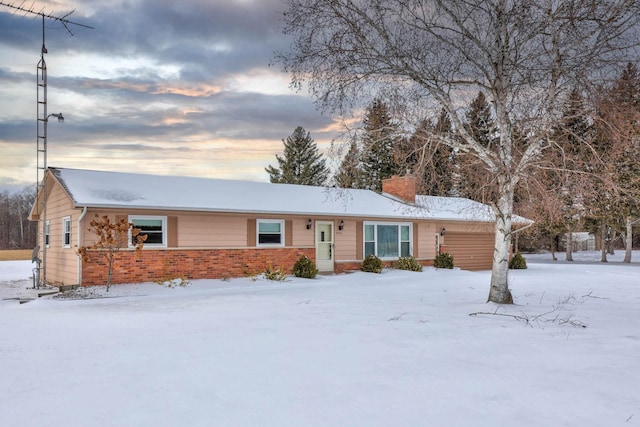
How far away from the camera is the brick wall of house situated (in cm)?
1456

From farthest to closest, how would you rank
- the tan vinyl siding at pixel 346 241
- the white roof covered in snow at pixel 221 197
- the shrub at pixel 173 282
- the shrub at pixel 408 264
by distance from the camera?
the shrub at pixel 408 264
the tan vinyl siding at pixel 346 241
the white roof covered in snow at pixel 221 197
the shrub at pixel 173 282

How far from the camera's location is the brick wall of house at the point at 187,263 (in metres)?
14.6

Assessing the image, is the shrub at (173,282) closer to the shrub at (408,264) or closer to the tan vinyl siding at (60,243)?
the tan vinyl siding at (60,243)

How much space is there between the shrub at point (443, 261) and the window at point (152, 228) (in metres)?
11.6

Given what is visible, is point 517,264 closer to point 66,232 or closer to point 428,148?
point 428,148

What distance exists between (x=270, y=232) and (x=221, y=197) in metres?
2.14

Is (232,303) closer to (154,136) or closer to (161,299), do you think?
(161,299)

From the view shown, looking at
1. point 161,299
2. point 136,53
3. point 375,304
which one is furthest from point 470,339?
point 136,53

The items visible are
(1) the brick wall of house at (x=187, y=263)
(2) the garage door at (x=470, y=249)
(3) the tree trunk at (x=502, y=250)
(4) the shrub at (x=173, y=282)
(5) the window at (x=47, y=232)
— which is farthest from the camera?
(2) the garage door at (x=470, y=249)

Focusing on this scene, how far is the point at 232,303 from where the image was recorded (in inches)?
455

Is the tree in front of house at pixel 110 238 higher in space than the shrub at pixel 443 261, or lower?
higher

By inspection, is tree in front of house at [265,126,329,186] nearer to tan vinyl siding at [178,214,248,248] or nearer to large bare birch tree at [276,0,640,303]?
tan vinyl siding at [178,214,248,248]

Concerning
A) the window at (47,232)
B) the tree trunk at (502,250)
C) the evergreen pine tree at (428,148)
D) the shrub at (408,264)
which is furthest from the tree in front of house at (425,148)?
the window at (47,232)

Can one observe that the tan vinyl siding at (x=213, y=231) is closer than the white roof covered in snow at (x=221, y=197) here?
No
